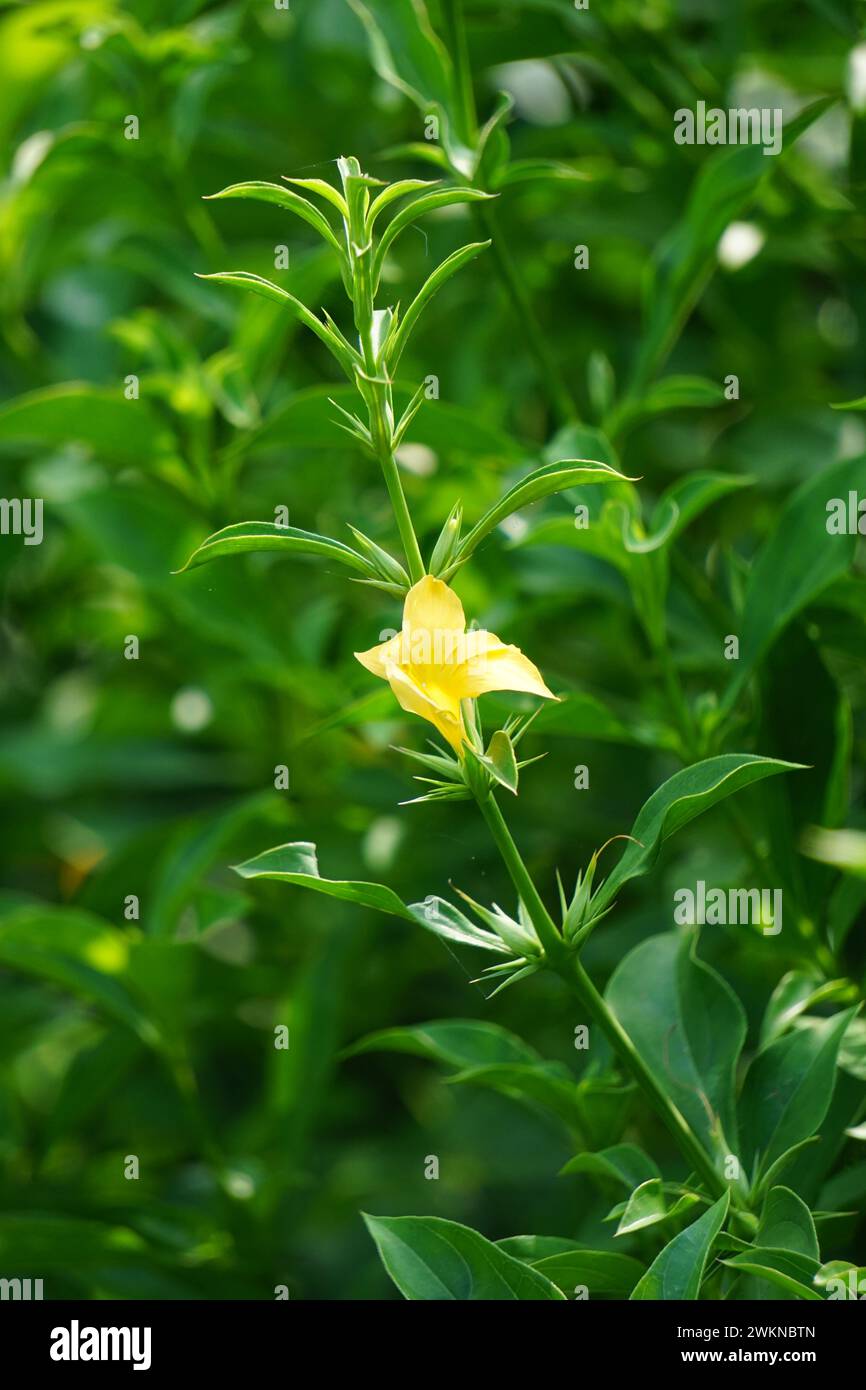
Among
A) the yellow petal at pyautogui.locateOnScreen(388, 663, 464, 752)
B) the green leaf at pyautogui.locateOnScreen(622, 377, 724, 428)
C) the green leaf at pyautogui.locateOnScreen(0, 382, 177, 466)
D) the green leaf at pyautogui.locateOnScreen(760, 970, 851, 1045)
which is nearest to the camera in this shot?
the yellow petal at pyautogui.locateOnScreen(388, 663, 464, 752)

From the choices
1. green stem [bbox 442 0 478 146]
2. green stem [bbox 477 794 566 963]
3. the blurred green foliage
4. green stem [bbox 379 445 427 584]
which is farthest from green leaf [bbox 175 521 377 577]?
green stem [bbox 442 0 478 146]

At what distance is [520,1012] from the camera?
1242 millimetres

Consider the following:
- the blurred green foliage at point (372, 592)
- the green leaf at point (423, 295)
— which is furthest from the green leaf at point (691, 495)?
the green leaf at point (423, 295)

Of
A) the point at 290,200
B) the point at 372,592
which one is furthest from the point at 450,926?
the point at 372,592

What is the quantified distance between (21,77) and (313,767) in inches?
30.1

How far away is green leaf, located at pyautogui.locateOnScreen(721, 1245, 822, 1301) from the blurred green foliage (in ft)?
0.32

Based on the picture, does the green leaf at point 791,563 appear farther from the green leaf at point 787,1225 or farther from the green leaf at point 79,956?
the green leaf at point 79,956

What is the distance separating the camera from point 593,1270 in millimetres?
723

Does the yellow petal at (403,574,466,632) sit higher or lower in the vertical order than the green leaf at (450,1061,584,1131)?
higher

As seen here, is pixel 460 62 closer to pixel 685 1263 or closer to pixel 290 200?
pixel 290 200

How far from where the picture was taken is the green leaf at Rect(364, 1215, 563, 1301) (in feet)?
2.26

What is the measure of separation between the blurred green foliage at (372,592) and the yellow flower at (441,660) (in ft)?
0.83

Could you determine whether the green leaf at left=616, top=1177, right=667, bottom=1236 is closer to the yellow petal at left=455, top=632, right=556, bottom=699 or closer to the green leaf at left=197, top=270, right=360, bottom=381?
the yellow petal at left=455, top=632, right=556, bottom=699
